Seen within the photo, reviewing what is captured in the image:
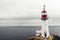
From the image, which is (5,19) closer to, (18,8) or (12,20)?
(12,20)

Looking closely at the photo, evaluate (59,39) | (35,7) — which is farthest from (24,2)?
(59,39)

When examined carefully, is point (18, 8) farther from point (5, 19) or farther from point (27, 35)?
point (27, 35)

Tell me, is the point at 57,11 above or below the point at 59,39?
above

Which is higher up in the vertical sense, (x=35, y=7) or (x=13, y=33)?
(x=35, y=7)

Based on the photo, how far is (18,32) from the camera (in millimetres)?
1650

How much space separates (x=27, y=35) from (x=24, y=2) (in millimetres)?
415

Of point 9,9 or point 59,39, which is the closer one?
point 59,39

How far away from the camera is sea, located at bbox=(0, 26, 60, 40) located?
163 cm

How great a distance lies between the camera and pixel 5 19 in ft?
5.37

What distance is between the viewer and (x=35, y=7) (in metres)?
1.64

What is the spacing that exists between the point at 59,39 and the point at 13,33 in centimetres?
57

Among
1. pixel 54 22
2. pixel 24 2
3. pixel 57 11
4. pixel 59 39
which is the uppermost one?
pixel 24 2

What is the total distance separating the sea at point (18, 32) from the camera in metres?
1.63

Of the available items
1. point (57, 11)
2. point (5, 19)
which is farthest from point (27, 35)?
point (57, 11)
